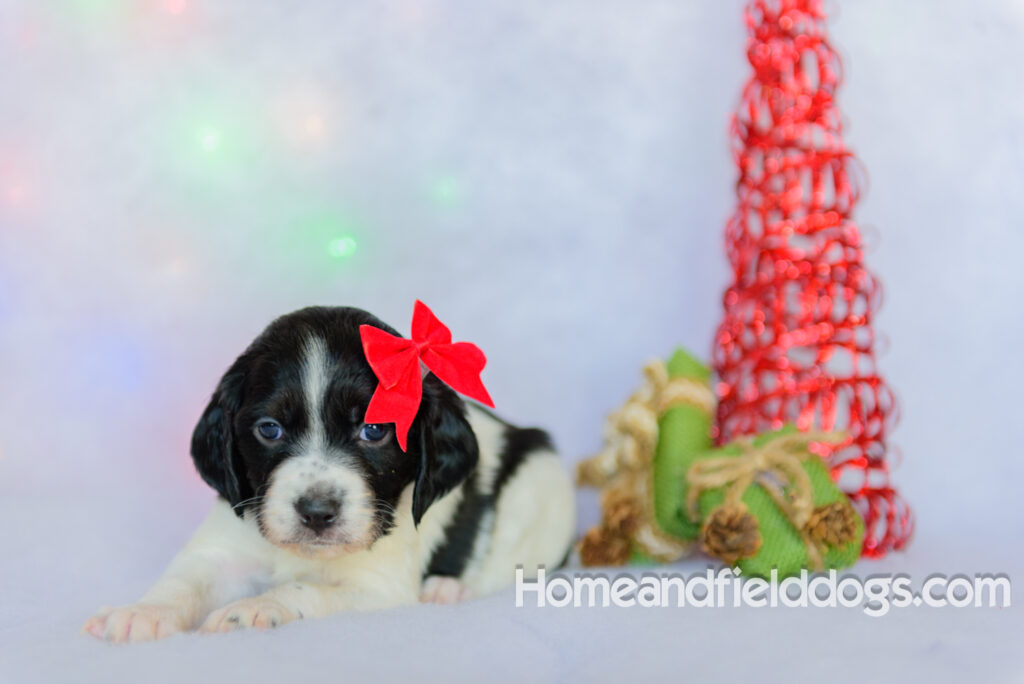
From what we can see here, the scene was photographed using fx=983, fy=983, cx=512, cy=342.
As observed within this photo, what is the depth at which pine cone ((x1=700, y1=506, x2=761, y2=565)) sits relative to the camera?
2.67 m

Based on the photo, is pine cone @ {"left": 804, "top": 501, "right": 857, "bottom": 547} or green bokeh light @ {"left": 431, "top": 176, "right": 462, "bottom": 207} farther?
green bokeh light @ {"left": 431, "top": 176, "right": 462, "bottom": 207}

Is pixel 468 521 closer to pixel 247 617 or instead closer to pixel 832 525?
pixel 247 617

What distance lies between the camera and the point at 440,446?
249cm

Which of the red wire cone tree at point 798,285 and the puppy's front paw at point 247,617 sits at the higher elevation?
the red wire cone tree at point 798,285

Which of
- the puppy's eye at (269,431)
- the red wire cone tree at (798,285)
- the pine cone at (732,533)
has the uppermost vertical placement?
the red wire cone tree at (798,285)

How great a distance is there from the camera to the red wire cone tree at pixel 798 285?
3188 millimetres

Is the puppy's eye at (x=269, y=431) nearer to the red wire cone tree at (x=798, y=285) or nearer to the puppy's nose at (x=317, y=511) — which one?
the puppy's nose at (x=317, y=511)

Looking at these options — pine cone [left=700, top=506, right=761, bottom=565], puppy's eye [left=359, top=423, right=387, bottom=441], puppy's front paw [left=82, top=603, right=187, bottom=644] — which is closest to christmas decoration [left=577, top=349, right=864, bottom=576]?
pine cone [left=700, top=506, right=761, bottom=565]

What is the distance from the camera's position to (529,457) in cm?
313

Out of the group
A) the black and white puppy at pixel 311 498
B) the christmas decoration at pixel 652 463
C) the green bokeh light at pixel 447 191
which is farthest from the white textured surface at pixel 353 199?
the black and white puppy at pixel 311 498

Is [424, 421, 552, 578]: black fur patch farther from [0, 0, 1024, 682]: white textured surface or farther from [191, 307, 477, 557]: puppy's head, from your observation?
[0, 0, 1024, 682]: white textured surface

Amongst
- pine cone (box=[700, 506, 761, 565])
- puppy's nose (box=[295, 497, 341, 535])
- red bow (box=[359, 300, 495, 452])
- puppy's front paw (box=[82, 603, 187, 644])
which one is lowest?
puppy's front paw (box=[82, 603, 187, 644])

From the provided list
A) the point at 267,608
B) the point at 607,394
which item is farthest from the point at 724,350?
the point at 267,608

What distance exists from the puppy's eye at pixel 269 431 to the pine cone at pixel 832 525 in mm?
1479
